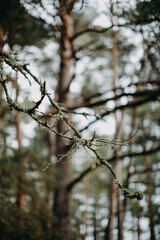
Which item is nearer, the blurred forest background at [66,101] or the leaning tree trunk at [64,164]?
the blurred forest background at [66,101]

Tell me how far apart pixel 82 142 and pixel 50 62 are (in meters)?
6.13

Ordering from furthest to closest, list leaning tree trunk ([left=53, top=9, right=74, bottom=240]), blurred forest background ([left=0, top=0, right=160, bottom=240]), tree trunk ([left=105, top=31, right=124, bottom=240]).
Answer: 1. tree trunk ([left=105, top=31, right=124, bottom=240])
2. leaning tree trunk ([left=53, top=9, right=74, bottom=240])
3. blurred forest background ([left=0, top=0, right=160, bottom=240])

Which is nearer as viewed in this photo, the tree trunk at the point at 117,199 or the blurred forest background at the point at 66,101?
the blurred forest background at the point at 66,101

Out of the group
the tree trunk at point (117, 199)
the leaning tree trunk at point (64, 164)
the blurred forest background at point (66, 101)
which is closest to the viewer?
the blurred forest background at point (66, 101)

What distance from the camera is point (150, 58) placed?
4.02m

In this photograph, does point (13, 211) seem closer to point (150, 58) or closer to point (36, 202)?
point (36, 202)

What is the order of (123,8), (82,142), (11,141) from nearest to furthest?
(82,142) < (123,8) < (11,141)

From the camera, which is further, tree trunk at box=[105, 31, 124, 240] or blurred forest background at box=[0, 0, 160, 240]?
tree trunk at box=[105, 31, 124, 240]

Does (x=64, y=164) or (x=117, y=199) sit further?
(x=117, y=199)

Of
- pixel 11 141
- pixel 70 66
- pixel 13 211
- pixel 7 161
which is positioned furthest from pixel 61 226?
pixel 11 141

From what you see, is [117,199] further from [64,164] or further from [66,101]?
[66,101]

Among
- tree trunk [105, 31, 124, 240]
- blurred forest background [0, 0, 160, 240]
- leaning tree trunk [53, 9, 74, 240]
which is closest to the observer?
blurred forest background [0, 0, 160, 240]

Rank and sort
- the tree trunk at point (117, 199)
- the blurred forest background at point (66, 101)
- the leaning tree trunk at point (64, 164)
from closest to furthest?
1. the blurred forest background at point (66, 101)
2. the leaning tree trunk at point (64, 164)
3. the tree trunk at point (117, 199)

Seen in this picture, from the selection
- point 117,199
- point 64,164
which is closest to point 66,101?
point 64,164
